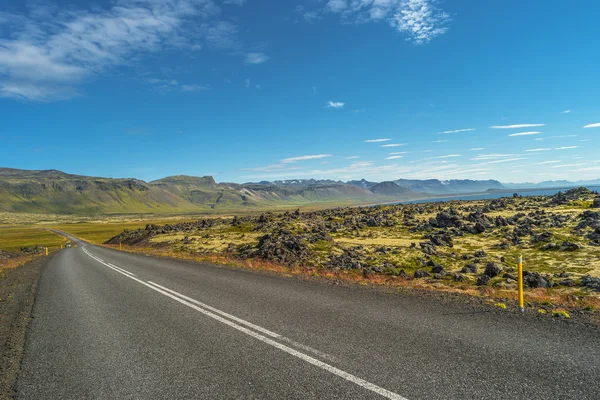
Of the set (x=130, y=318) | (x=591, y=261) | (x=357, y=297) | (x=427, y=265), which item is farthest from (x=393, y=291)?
(x=591, y=261)

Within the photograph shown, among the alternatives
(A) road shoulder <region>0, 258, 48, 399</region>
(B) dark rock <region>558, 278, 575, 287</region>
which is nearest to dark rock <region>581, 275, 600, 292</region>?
(B) dark rock <region>558, 278, 575, 287</region>

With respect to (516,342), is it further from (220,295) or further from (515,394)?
(220,295)

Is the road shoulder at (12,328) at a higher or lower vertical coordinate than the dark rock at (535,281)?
higher

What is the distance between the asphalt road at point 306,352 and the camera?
17.0ft

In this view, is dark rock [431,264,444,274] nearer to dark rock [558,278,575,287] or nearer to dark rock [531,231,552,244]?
dark rock [558,278,575,287]

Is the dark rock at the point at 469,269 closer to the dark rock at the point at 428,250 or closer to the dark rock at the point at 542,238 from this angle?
the dark rock at the point at 428,250

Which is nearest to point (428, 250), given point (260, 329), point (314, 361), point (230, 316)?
point (230, 316)

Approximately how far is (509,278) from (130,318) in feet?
59.1

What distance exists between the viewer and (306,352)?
6.50 m

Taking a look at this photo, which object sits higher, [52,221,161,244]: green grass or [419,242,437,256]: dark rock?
[419,242,437,256]: dark rock

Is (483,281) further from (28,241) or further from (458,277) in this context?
(28,241)

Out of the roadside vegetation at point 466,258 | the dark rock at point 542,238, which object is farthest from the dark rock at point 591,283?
the dark rock at point 542,238

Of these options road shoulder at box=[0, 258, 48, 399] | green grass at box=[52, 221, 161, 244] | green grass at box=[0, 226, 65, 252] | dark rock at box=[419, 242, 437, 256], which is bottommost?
green grass at box=[52, 221, 161, 244]

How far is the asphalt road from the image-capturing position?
518cm
